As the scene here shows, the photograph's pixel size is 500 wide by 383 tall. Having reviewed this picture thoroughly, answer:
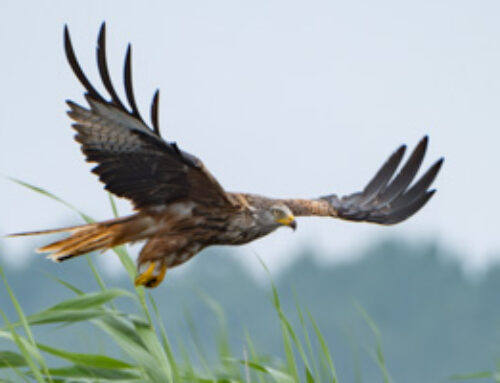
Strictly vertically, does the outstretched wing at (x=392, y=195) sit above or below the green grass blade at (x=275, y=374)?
above

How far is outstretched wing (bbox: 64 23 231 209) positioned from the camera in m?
4.53

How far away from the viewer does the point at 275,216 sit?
5055mm

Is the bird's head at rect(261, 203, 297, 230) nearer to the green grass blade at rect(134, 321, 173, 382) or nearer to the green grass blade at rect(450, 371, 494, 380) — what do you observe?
the green grass blade at rect(450, 371, 494, 380)

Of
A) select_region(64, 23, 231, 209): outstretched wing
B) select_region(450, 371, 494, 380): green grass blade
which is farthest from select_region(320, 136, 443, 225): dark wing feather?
select_region(450, 371, 494, 380): green grass blade

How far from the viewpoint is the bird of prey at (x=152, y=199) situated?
461cm

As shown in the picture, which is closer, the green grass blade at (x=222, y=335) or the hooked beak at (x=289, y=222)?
the green grass blade at (x=222, y=335)

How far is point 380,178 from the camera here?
6.97m

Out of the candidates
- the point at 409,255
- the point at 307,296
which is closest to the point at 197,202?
the point at 307,296

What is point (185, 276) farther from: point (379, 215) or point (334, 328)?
point (334, 328)

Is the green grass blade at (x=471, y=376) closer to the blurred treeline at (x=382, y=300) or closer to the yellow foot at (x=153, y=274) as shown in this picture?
the yellow foot at (x=153, y=274)

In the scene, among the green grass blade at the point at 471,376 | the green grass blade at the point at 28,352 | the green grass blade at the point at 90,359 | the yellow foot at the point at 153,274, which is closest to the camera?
the green grass blade at the point at 28,352

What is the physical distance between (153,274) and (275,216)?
2.32 ft

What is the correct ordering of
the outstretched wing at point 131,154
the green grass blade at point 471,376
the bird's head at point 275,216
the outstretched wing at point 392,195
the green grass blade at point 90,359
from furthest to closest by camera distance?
the outstretched wing at point 392,195 → the bird's head at point 275,216 → the outstretched wing at point 131,154 → the green grass blade at point 471,376 → the green grass blade at point 90,359

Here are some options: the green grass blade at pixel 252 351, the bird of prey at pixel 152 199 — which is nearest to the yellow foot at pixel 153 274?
the bird of prey at pixel 152 199
